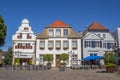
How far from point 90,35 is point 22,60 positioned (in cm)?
1642

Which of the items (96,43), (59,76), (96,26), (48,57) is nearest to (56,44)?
(48,57)

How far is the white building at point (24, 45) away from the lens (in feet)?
175

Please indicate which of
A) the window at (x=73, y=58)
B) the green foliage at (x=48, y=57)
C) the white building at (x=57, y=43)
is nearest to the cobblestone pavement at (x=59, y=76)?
the green foliage at (x=48, y=57)

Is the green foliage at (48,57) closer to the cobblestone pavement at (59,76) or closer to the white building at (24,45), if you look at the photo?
the white building at (24,45)

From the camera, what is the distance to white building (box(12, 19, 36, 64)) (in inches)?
2100

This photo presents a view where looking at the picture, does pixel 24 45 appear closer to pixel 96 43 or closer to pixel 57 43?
pixel 57 43

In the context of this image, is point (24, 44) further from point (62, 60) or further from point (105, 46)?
point (105, 46)

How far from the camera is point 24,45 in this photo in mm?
53812

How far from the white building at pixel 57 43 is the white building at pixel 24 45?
5.51 ft

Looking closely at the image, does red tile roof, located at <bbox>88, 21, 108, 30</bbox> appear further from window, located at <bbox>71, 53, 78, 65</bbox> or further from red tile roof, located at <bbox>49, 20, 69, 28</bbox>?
A: window, located at <bbox>71, 53, 78, 65</bbox>

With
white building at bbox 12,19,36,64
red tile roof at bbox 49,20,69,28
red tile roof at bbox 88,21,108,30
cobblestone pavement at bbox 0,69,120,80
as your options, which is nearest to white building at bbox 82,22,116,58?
red tile roof at bbox 88,21,108,30

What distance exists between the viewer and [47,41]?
53.2 meters

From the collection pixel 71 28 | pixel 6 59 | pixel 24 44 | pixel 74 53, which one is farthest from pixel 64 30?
pixel 6 59

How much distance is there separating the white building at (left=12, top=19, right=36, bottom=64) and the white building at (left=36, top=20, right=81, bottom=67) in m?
1.68
